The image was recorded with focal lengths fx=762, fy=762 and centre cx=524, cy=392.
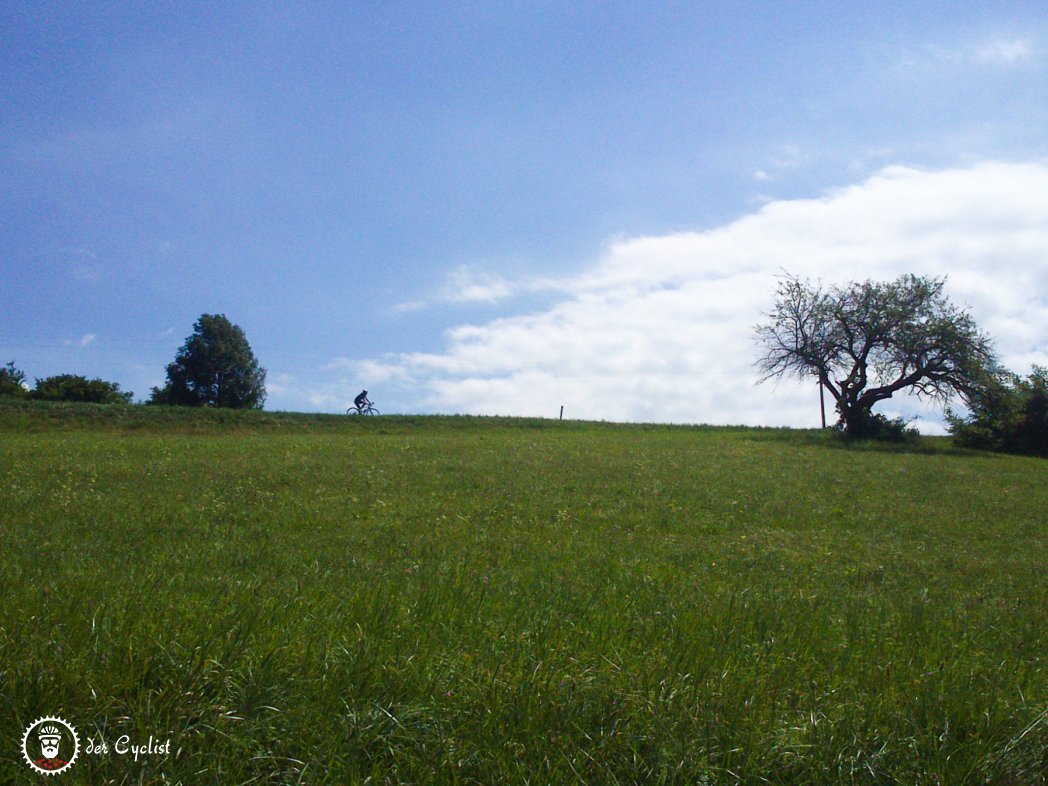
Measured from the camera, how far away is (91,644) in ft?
16.4

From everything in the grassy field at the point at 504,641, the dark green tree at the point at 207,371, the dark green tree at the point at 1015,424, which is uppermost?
the dark green tree at the point at 207,371

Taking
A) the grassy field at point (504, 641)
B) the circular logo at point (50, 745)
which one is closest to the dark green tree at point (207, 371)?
the grassy field at point (504, 641)

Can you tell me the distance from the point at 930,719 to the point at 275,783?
4.19 metres

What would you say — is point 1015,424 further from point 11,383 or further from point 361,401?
point 11,383

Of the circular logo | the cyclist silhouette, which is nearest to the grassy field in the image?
the circular logo

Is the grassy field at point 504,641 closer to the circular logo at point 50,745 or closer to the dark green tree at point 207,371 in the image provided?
the circular logo at point 50,745

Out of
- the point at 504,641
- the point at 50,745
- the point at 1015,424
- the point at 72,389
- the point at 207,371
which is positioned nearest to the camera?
the point at 50,745

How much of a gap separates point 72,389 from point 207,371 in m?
13.3

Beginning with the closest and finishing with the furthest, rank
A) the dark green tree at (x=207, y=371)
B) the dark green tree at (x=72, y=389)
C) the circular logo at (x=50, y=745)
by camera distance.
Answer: the circular logo at (x=50, y=745) → the dark green tree at (x=72, y=389) → the dark green tree at (x=207, y=371)

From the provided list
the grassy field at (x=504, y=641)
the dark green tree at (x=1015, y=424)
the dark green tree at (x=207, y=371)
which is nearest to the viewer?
the grassy field at (x=504, y=641)

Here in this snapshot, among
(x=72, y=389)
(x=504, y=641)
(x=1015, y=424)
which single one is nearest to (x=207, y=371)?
(x=72, y=389)

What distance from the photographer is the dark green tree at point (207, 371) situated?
80.3m

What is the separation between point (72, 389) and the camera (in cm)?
7000

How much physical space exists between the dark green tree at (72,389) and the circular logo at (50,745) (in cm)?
7307
